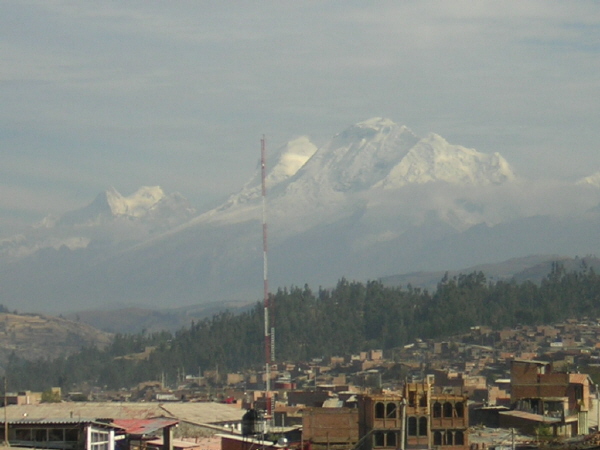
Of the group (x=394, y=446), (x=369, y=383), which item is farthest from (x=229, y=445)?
(x=369, y=383)

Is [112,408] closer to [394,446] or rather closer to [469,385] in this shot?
[394,446]

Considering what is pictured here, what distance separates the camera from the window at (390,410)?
69.6m

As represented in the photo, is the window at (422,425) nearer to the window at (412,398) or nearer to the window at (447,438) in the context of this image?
the window at (412,398)

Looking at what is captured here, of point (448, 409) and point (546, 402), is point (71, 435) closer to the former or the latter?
point (448, 409)

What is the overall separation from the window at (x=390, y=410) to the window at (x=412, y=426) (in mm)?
877

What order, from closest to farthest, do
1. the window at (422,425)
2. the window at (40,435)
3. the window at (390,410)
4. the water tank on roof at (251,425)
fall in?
the window at (40,435) < the water tank on roof at (251,425) < the window at (422,425) < the window at (390,410)

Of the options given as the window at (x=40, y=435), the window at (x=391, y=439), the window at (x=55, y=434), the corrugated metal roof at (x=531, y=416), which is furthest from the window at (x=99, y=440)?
the corrugated metal roof at (x=531, y=416)

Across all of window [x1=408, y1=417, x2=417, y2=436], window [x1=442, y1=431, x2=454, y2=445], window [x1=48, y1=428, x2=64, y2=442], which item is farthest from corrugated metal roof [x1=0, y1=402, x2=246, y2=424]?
window [x1=48, y1=428, x2=64, y2=442]

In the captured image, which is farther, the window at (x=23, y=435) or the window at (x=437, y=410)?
the window at (x=437, y=410)

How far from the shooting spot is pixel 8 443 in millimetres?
50812

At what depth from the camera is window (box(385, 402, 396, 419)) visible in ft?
228

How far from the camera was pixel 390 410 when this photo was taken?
230 feet

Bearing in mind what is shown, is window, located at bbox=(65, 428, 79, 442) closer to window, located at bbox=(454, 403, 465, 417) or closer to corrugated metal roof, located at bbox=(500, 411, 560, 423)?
window, located at bbox=(454, 403, 465, 417)

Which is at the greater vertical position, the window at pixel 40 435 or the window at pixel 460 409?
the window at pixel 460 409
